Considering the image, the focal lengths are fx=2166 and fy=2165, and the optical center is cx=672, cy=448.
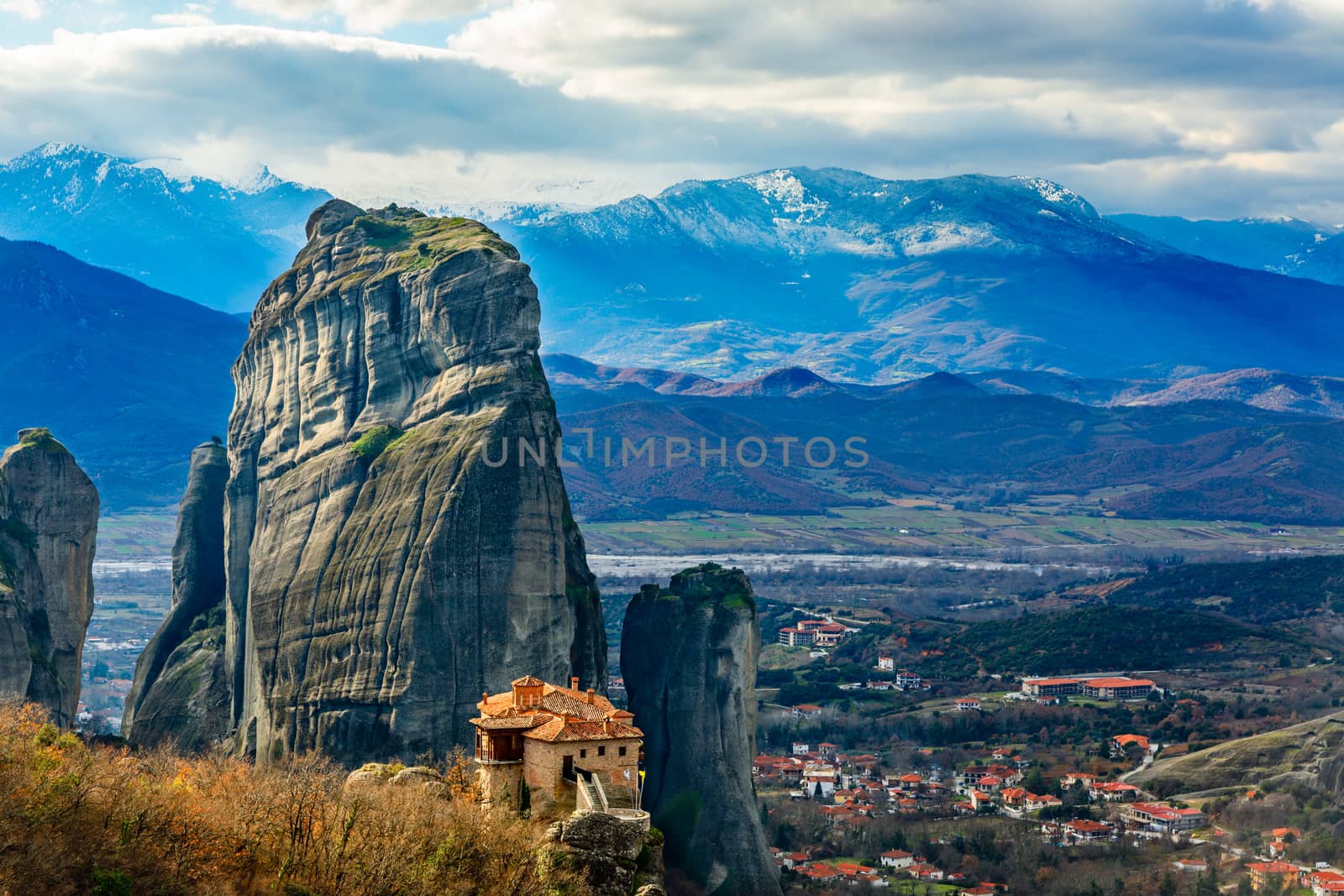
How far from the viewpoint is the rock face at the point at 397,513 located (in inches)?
5022

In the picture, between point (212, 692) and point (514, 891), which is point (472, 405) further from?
point (514, 891)

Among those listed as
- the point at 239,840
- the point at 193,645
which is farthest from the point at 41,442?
the point at 239,840

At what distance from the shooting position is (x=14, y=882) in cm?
6309

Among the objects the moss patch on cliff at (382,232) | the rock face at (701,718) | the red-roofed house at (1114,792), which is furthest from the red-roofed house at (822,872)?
the moss patch on cliff at (382,232)

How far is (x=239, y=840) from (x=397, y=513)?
63.2 metres

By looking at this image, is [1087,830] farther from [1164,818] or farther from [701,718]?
[701,718]

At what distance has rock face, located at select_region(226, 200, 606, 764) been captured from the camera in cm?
12756

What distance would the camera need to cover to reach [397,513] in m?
134

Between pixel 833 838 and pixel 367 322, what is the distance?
48.9 m

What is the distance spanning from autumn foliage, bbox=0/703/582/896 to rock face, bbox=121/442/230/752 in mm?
68170

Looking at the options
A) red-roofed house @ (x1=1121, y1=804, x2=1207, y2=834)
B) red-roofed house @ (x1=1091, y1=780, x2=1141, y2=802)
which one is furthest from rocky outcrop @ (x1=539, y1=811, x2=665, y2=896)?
red-roofed house @ (x1=1091, y1=780, x2=1141, y2=802)

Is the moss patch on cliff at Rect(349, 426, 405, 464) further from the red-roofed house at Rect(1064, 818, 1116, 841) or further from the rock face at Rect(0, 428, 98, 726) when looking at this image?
the red-roofed house at Rect(1064, 818, 1116, 841)

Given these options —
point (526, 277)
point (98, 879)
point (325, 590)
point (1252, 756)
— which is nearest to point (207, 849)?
point (98, 879)

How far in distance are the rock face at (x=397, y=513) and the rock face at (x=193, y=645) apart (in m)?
3.47
